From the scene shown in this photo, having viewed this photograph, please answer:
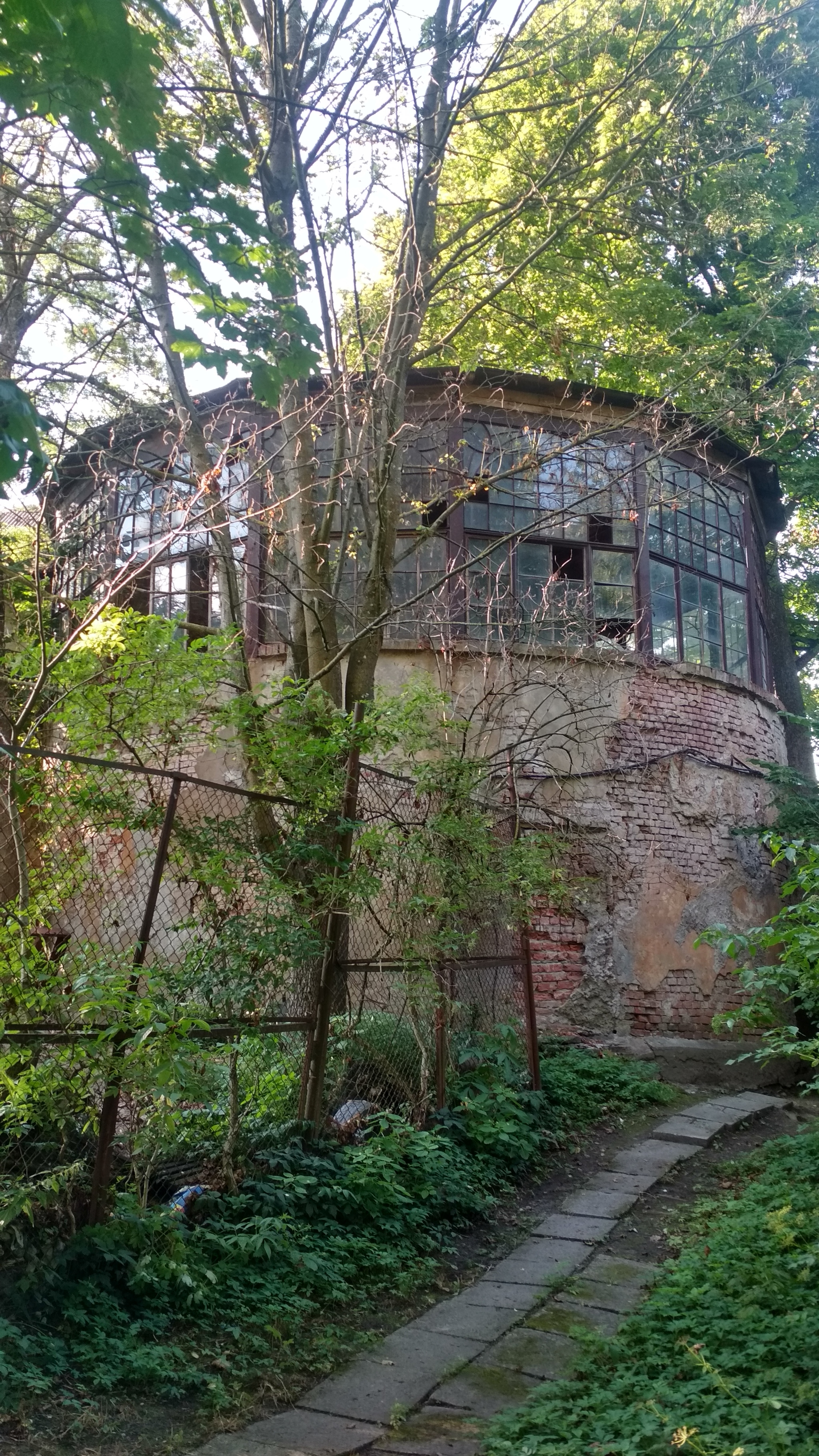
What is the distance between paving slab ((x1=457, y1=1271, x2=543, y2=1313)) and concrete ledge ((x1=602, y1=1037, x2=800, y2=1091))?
5.03 meters

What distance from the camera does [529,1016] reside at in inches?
320

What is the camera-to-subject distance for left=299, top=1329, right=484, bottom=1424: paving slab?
12.7 feet

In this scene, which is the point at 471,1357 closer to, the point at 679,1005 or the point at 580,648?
the point at 679,1005

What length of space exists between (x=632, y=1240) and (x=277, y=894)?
2.85 meters

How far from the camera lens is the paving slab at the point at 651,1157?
741 centimetres

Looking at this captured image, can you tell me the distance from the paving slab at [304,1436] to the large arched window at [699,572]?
908cm

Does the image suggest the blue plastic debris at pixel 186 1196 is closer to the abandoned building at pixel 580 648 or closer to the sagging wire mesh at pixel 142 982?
the sagging wire mesh at pixel 142 982

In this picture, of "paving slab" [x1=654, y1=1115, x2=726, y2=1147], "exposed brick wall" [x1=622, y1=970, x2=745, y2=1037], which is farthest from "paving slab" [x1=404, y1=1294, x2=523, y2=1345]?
"exposed brick wall" [x1=622, y1=970, x2=745, y2=1037]

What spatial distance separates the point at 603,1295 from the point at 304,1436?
77.1 inches

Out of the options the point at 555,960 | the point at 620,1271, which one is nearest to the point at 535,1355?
the point at 620,1271

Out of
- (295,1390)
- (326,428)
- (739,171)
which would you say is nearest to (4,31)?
(295,1390)

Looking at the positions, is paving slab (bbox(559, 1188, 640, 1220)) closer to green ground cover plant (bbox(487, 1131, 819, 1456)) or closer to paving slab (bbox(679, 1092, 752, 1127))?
green ground cover plant (bbox(487, 1131, 819, 1456))

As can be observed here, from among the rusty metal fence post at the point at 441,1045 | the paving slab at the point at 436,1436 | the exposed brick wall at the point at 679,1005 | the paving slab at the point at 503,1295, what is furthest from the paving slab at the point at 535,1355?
the exposed brick wall at the point at 679,1005

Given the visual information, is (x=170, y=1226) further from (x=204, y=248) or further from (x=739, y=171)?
(x=739, y=171)
